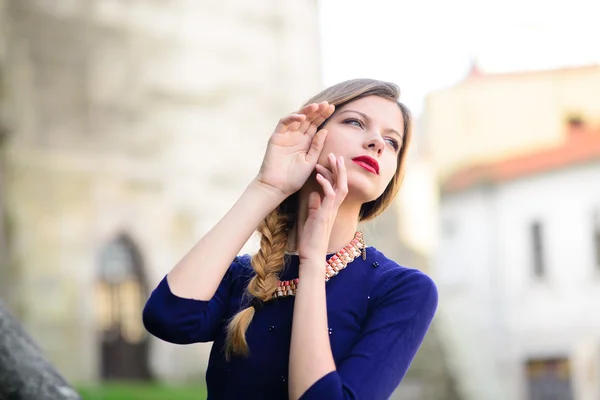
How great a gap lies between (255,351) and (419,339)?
235 millimetres

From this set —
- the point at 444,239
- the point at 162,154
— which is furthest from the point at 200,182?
the point at 444,239

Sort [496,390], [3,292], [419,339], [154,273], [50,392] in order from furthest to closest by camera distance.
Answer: [496,390], [154,273], [3,292], [50,392], [419,339]

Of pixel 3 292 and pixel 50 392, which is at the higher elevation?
pixel 50 392

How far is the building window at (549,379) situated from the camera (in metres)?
12.6

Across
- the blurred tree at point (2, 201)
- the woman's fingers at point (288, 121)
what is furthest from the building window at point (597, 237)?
the woman's fingers at point (288, 121)

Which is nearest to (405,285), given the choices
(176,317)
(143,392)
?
(176,317)

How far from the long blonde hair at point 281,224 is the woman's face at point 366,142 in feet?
0.06

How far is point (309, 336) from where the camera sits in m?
1.24

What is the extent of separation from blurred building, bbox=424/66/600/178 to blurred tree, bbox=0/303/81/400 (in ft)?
38.5

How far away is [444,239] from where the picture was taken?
13320 mm

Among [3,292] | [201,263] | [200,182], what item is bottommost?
[3,292]

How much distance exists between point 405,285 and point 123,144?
30.9 ft

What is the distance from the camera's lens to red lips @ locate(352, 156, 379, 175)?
4.57 feet

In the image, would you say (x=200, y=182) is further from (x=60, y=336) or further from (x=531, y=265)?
(x=531, y=265)
